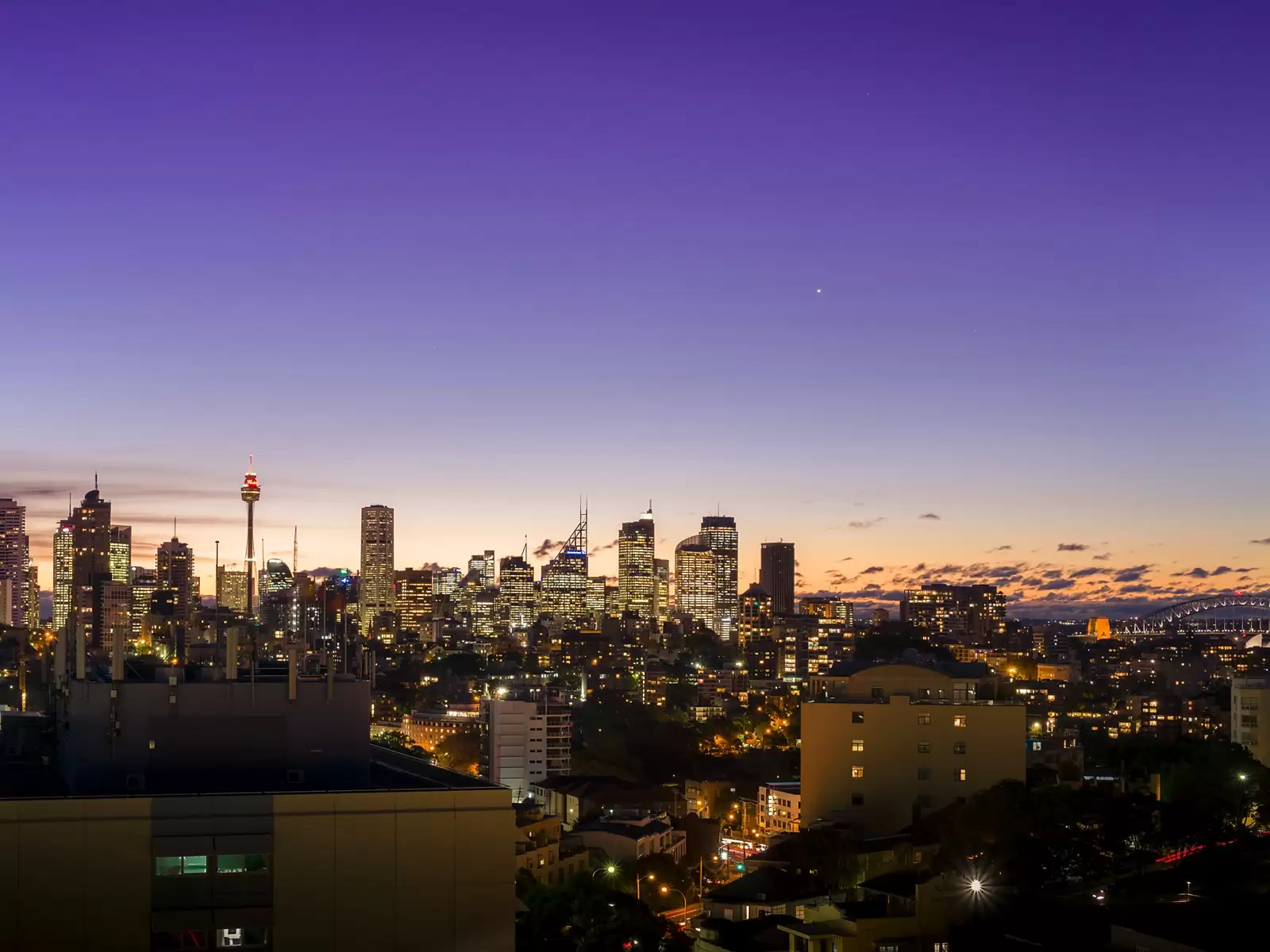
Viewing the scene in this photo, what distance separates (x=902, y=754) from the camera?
4528 cm

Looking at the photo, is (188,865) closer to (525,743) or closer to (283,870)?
(283,870)

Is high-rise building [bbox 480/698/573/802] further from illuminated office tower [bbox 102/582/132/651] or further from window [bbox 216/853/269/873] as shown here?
illuminated office tower [bbox 102/582/132/651]

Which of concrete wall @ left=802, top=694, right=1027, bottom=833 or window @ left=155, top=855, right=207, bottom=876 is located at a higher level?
window @ left=155, top=855, right=207, bottom=876

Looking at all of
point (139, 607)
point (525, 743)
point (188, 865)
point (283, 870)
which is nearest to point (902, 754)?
point (283, 870)

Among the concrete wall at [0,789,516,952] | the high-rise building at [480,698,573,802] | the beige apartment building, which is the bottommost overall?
the high-rise building at [480,698,573,802]

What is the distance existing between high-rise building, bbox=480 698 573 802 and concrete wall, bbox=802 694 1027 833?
39145 millimetres

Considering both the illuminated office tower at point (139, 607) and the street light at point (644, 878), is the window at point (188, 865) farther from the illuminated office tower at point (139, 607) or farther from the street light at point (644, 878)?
the illuminated office tower at point (139, 607)

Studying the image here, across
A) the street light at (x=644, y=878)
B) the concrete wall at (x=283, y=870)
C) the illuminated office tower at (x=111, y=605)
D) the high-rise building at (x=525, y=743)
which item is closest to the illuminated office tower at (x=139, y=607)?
the illuminated office tower at (x=111, y=605)

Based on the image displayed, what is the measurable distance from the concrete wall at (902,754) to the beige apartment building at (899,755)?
0.03m

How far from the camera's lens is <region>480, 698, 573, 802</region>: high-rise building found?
276 ft

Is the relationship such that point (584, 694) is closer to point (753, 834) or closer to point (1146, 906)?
point (753, 834)

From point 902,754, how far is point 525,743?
4291cm

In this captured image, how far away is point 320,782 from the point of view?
65.2 ft

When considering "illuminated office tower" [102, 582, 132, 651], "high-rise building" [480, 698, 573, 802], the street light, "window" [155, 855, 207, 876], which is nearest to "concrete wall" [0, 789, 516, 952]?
"window" [155, 855, 207, 876]
